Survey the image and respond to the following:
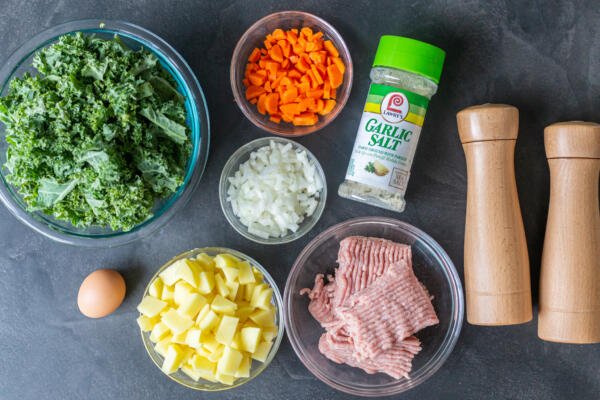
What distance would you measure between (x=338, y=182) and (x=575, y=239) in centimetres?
76

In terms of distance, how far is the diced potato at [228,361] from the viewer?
5.27 ft

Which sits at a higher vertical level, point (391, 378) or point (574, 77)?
point (574, 77)

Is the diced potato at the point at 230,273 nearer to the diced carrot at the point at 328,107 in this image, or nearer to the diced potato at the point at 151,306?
the diced potato at the point at 151,306

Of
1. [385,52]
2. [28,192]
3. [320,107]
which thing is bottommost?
[28,192]

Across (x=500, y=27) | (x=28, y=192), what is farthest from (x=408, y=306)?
(x=28, y=192)

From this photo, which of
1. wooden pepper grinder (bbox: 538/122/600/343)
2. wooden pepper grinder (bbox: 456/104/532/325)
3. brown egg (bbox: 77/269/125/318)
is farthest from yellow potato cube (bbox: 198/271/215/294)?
wooden pepper grinder (bbox: 538/122/600/343)

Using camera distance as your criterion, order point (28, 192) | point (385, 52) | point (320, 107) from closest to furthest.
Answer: point (28, 192) → point (385, 52) → point (320, 107)

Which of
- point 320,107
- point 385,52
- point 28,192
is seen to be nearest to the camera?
point 28,192

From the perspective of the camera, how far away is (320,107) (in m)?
1.75

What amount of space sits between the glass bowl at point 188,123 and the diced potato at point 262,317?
0.42m

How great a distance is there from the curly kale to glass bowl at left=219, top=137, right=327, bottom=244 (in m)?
0.26

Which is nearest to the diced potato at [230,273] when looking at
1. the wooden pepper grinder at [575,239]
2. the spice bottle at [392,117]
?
the spice bottle at [392,117]

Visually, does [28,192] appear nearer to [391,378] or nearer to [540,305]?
[391,378]

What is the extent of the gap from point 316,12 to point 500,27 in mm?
627
